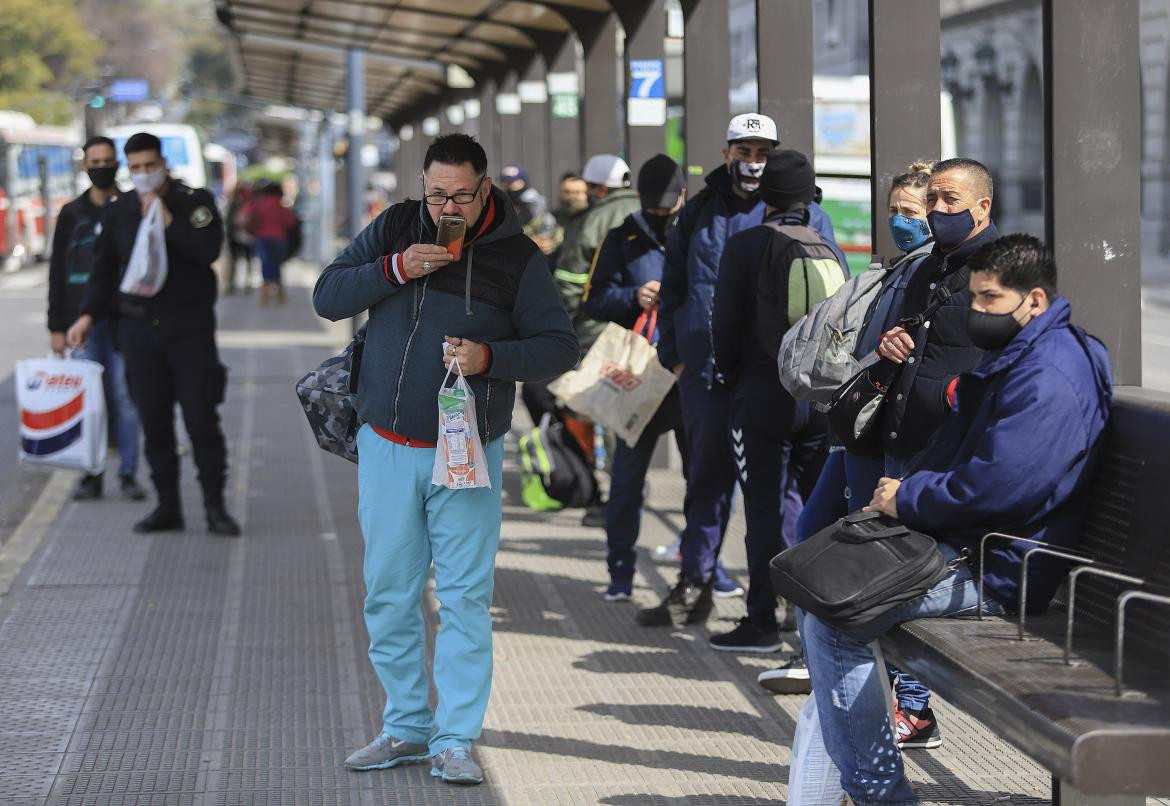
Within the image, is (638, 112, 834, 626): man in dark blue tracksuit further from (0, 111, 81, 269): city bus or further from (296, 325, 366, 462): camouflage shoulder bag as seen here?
(0, 111, 81, 269): city bus

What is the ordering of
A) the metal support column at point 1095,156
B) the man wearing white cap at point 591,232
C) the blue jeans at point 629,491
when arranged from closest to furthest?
the metal support column at point 1095,156 < the blue jeans at point 629,491 < the man wearing white cap at point 591,232

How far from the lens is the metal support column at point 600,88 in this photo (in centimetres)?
1254

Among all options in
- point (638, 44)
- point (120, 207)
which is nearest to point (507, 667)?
point (120, 207)

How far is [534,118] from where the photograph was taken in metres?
17.7

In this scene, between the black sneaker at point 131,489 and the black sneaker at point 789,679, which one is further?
the black sneaker at point 131,489

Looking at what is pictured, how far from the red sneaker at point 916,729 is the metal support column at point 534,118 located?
11837 mm

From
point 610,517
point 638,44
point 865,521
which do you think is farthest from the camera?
point 638,44

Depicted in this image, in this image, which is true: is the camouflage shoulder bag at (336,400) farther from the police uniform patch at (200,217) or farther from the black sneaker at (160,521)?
the black sneaker at (160,521)

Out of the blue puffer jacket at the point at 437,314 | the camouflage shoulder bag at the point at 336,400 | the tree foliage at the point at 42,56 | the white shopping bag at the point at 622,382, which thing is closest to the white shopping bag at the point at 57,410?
the white shopping bag at the point at 622,382

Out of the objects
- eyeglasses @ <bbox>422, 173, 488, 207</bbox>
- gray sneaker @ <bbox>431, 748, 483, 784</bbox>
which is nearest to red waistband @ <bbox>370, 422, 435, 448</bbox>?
eyeglasses @ <bbox>422, 173, 488, 207</bbox>

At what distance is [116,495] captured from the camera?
33.8 feet

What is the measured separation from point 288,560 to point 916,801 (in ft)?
15.6

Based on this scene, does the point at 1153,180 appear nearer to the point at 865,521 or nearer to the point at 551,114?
the point at 551,114

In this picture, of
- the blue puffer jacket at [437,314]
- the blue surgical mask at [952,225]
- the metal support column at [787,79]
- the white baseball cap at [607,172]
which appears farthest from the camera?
the white baseball cap at [607,172]
